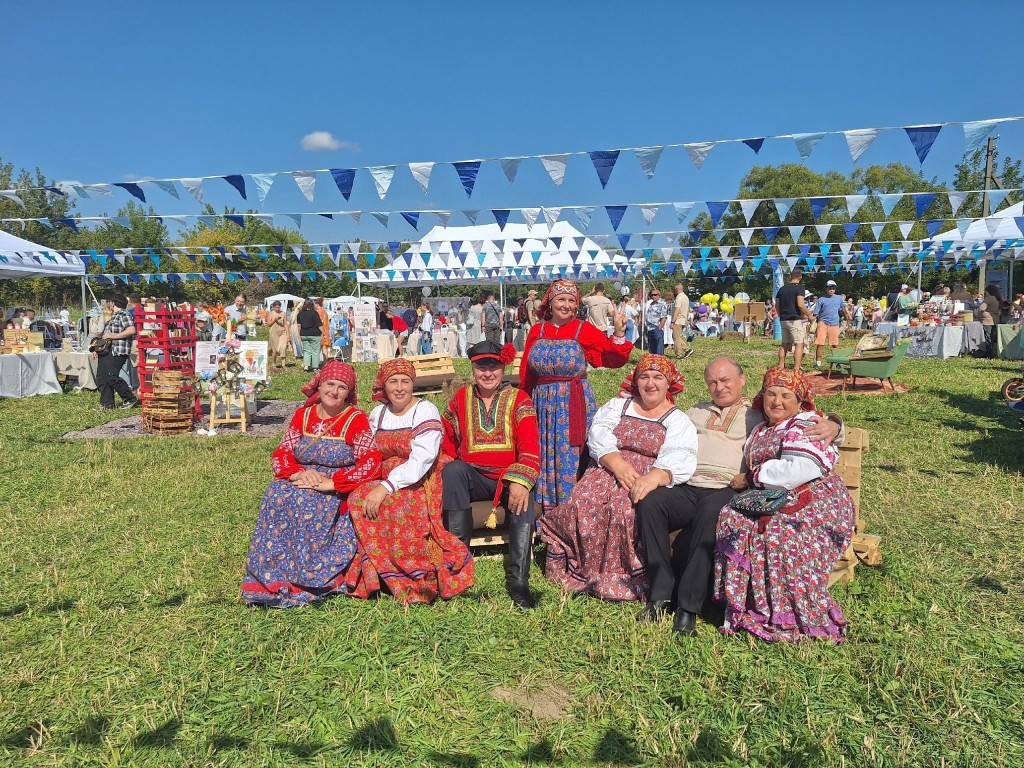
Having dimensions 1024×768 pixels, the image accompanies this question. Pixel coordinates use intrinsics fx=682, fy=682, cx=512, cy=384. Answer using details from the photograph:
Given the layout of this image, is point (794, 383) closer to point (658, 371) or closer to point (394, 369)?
point (658, 371)

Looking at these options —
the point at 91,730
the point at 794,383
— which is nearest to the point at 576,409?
the point at 794,383

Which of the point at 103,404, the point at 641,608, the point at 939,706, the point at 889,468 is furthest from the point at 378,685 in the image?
the point at 103,404

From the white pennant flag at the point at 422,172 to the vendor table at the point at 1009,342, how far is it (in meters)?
13.6

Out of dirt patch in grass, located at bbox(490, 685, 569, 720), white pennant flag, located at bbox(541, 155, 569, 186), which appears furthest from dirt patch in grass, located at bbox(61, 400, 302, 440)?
dirt patch in grass, located at bbox(490, 685, 569, 720)

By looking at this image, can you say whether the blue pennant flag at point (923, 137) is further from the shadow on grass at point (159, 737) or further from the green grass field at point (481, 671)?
the shadow on grass at point (159, 737)

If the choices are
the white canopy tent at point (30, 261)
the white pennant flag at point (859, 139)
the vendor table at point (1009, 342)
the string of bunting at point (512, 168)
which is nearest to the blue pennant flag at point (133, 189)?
the string of bunting at point (512, 168)

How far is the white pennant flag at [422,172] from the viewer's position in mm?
8719

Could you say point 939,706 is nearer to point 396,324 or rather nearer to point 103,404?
point 103,404

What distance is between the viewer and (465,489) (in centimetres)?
389

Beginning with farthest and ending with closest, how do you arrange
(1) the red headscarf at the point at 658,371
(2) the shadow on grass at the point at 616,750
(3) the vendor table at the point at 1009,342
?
(3) the vendor table at the point at 1009,342 → (1) the red headscarf at the point at 658,371 → (2) the shadow on grass at the point at 616,750

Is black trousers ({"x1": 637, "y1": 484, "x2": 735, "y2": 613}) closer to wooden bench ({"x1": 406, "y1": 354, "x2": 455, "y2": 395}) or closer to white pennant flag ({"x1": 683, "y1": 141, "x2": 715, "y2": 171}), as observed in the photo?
white pennant flag ({"x1": 683, "y1": 141, "x2": 715, "y2": 171})

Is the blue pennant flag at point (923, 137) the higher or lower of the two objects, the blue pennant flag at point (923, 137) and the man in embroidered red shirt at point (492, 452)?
the higher

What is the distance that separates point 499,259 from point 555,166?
1360 centimetres

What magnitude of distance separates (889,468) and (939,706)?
4.08 metres
